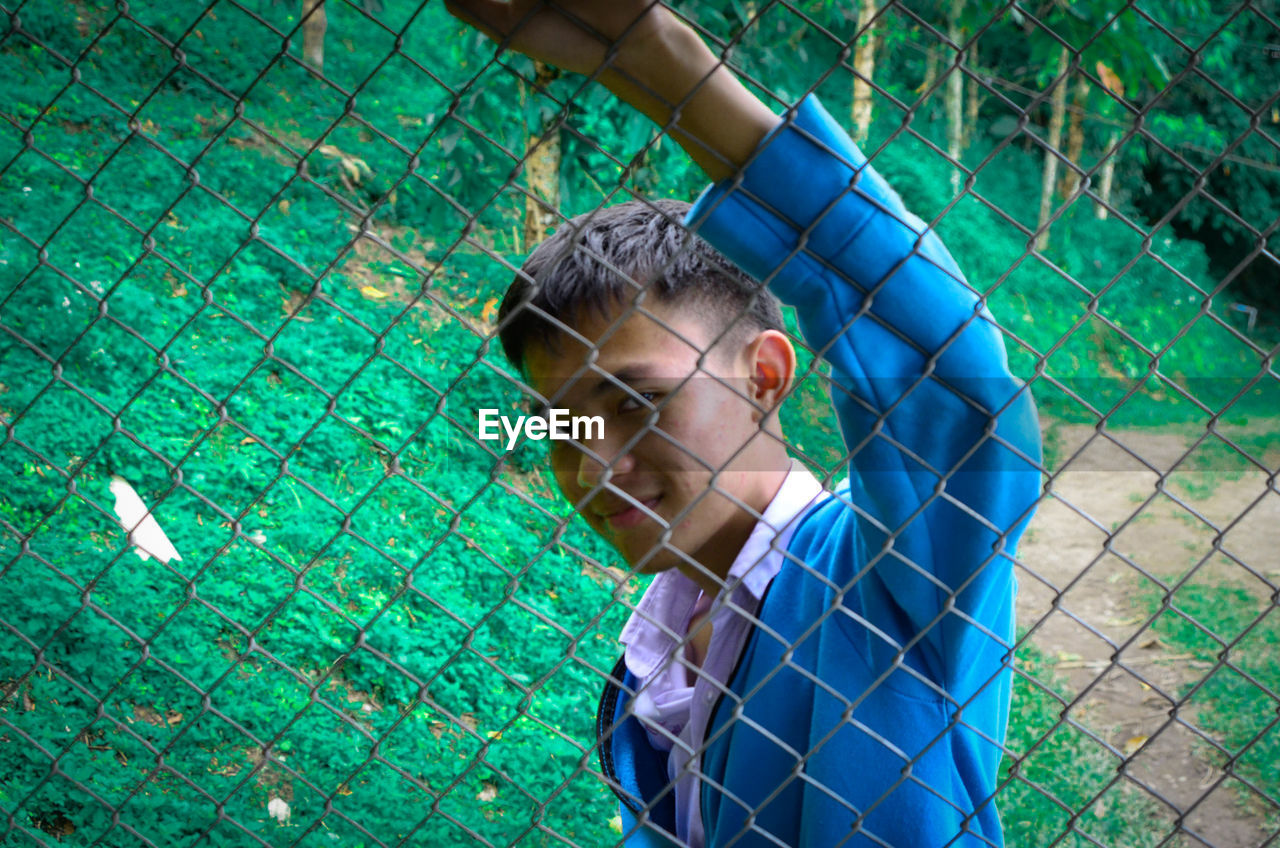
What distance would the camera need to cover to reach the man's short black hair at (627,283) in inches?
59.7

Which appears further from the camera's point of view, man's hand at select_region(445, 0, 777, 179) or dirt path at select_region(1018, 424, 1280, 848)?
dirt path at select_region(1018, 424, 1280, 848)

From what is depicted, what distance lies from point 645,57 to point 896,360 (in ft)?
1.46

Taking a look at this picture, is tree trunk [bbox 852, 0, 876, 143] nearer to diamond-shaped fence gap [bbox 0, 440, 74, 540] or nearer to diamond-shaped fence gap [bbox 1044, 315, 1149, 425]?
diamond-shaped fence gap [bbox 1044, 315, 1149, 425]

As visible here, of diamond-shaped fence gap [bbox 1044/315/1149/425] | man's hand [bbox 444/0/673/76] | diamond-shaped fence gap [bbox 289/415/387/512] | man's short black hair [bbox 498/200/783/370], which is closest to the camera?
man's hand [bbox 444/0/673/76]

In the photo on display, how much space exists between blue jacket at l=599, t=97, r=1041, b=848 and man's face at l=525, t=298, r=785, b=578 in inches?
5.5

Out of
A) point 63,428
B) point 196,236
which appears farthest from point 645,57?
point 196,236

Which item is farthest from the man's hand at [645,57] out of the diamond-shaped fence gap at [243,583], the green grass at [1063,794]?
the diamond-shaped fence gap at [243,583]

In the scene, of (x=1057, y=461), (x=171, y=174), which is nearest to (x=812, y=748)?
(x=171, y=174)

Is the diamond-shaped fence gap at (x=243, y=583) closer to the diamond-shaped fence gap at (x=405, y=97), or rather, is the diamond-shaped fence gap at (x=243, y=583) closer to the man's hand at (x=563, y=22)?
the man's hand at (x=563, y=22)

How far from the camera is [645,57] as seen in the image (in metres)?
1.07

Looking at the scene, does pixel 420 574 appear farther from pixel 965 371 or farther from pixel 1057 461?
pixel 1057 461

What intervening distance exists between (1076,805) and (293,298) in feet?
13.3

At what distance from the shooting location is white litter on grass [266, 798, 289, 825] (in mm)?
2611

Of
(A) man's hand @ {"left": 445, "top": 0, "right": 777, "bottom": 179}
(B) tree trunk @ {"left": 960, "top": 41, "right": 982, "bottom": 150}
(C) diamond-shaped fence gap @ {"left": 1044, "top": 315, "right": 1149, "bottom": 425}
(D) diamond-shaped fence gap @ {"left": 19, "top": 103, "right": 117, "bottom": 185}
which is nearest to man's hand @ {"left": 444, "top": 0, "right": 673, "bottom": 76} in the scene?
(A) man's hand @ {"left": 445, "top": 0, "right": 777, "bottom": 179}
